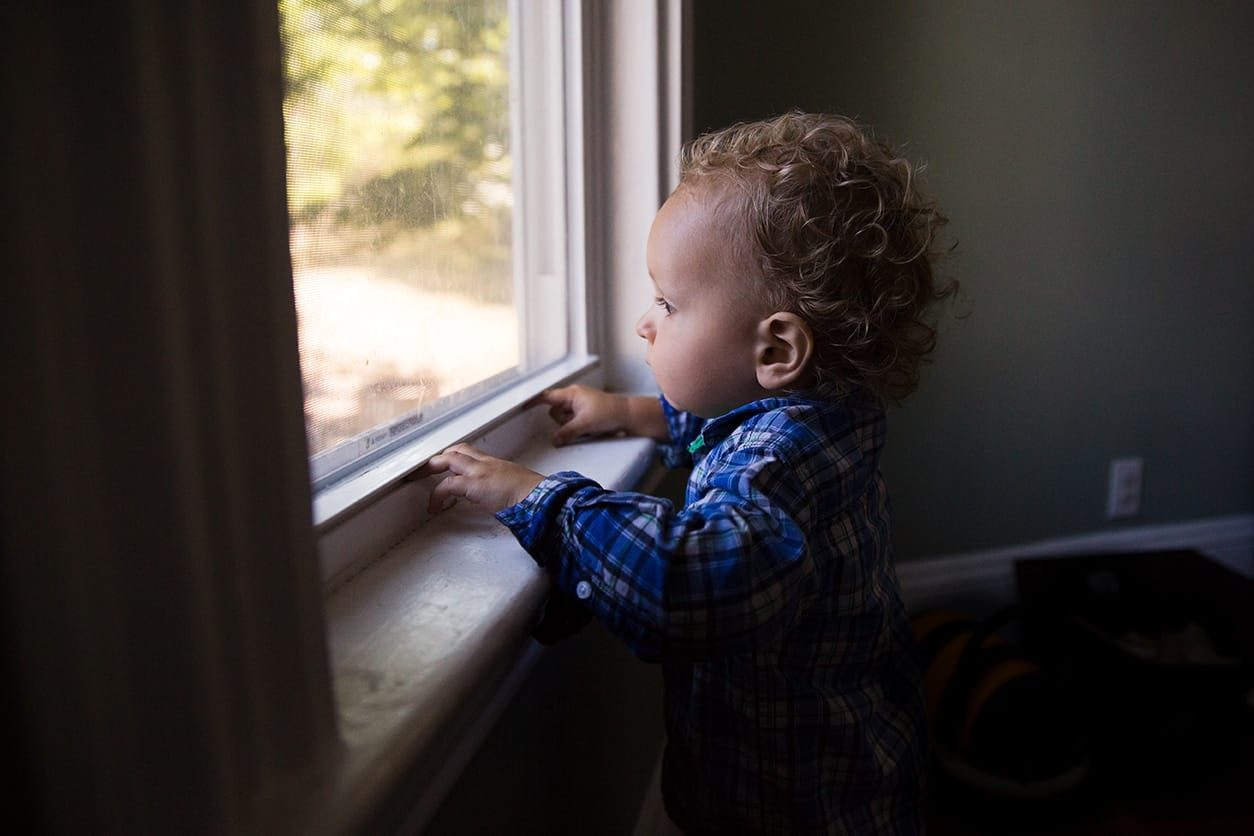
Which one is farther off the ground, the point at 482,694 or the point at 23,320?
the point at 23,320

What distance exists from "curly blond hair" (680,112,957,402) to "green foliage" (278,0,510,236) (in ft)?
0.80

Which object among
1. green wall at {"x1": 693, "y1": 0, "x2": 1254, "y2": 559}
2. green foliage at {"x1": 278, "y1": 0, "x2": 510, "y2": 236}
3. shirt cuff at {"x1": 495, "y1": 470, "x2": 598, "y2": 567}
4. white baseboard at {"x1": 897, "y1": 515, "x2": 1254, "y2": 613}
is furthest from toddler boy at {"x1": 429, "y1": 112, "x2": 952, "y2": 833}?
white baseboard at {"x1": 897, "y1": 515, "x2": 1254, "y2": 613}

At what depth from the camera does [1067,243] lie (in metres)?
1.76

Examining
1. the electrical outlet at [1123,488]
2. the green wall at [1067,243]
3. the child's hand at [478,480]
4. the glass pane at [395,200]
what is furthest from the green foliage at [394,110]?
the electrical outlet at [1123,488]

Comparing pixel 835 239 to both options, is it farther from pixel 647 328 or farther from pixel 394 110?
pixel 394 110

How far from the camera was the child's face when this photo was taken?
74cm

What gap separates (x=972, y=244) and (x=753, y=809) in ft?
4.25

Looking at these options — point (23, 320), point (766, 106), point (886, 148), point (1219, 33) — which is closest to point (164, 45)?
point (23, 320)

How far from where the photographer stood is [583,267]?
3.82 ft

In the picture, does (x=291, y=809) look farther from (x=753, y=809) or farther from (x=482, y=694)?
(x=753, y=809)

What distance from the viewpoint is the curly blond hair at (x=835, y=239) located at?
707 mm

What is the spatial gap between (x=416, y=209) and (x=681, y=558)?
41cm

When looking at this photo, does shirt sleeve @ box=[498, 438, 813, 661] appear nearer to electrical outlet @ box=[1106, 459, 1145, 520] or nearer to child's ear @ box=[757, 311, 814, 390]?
child's ear @ box=[757, 311, 814, 390]

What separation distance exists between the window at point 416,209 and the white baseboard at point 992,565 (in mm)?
1112
